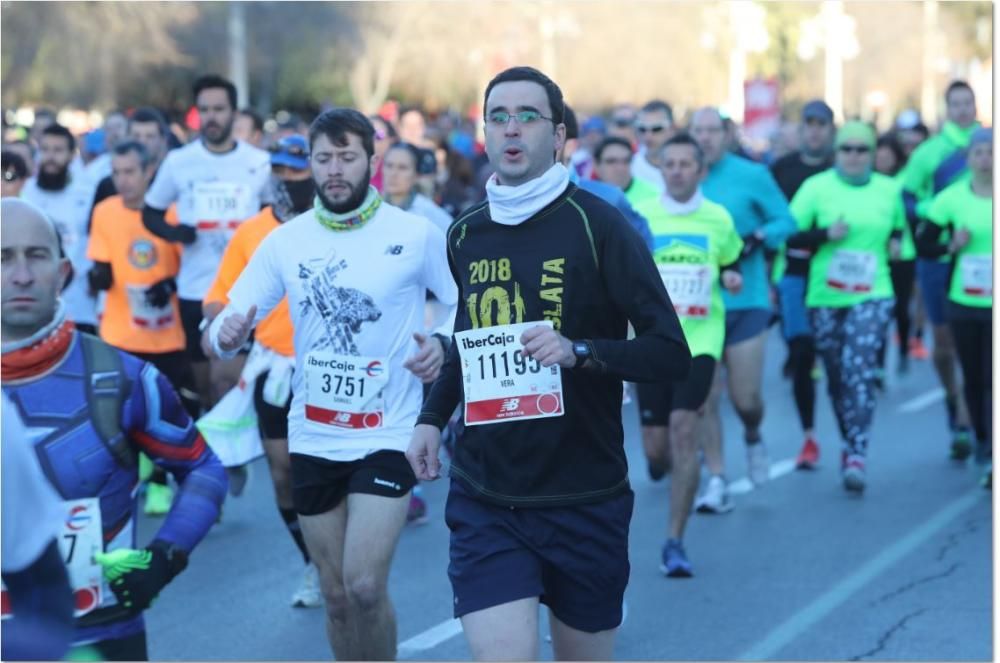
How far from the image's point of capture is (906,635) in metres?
7.19

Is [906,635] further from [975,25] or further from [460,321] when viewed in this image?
[975,25]

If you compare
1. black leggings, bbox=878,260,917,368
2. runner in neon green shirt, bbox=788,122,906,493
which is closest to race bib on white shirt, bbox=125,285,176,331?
runner in neon green shirt, bbox=788,122,906,493

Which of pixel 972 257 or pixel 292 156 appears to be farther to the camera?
pixel 972 257

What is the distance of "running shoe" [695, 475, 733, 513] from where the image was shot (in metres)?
9.77

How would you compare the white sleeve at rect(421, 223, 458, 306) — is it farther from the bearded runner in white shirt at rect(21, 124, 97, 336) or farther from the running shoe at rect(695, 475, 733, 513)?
the bearded runner in white shirt at rect(21, 124, 97, 336)

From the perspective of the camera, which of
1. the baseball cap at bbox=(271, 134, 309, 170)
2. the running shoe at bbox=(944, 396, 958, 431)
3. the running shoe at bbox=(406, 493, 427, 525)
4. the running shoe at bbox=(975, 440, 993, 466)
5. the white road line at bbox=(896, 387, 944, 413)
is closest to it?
the baseball cap at bbox=(271, 134, 309, 170)

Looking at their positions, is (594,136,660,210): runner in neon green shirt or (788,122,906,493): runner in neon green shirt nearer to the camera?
(594,136,660,210): runner in neon green shirt

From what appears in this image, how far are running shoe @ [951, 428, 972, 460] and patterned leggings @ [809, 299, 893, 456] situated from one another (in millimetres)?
1142

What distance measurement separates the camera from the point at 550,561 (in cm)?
472

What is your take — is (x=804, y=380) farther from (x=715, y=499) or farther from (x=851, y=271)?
(x=715, y=499)

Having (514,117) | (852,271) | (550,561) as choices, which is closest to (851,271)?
(852,271)

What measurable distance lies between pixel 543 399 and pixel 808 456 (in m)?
6.68

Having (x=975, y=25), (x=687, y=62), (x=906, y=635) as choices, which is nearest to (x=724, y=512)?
(x=906, y=635)

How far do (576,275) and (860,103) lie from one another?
Result: 79470mm
